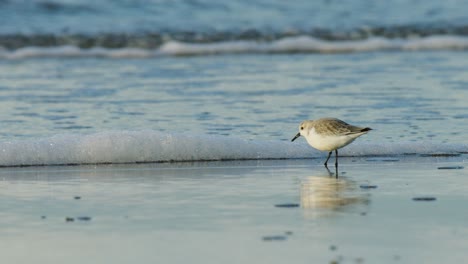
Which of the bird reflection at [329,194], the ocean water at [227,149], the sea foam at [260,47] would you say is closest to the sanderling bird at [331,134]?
the ocean water at [227,149]

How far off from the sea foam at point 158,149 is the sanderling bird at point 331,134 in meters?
0.50

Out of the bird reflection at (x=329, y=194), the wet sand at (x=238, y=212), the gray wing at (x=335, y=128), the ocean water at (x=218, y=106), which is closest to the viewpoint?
the wet sand at (x=238, y=212)

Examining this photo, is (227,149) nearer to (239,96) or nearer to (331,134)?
(331,134)

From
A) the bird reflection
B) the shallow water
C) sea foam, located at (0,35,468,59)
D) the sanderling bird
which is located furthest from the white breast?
sea foam, located at (0,35,468,59)

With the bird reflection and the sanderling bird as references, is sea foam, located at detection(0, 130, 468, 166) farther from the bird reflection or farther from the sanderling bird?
the bird reflection

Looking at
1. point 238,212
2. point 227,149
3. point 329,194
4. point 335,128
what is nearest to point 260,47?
point 227,149

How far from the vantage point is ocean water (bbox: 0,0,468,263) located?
17.7 feet

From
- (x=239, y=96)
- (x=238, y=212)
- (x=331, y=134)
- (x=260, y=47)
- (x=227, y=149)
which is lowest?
(x=238, y=212)

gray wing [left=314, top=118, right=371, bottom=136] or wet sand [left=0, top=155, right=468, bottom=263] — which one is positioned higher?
gray wing [left=314, top=118, right=371, bottom=136]

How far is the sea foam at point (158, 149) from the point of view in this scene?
8.32 meters

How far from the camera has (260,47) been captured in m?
19.5

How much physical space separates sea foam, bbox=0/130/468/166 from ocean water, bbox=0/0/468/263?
13mm

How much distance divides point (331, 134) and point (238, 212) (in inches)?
76.5

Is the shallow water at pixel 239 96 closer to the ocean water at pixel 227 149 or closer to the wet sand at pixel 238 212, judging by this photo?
the ocean water at pixel 227 149
